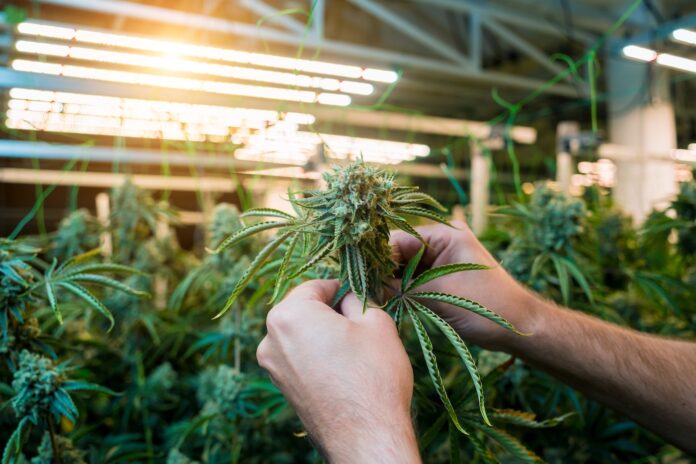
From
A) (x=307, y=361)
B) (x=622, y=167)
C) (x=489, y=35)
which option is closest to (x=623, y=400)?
(x=307, y=361)

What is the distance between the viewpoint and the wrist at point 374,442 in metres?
0.45

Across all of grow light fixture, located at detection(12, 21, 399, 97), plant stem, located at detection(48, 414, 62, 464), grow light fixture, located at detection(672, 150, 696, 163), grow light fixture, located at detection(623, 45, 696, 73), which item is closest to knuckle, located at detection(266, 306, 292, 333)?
plant stem, located at detection(48, 414, 62, 464)

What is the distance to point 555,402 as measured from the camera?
0.84 meters

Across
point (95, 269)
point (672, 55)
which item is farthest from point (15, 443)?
point (672, 55)

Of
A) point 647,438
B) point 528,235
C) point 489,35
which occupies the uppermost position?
point 489,35

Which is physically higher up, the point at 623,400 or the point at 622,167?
the point at 622,167

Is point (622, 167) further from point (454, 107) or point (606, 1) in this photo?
point (454, 107)

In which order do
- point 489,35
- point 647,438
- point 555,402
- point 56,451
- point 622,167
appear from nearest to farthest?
1. point 56,451
2. point 555,402
3. point 647,438
4. point 622,167
5. point 489,35

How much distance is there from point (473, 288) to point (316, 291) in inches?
7.5

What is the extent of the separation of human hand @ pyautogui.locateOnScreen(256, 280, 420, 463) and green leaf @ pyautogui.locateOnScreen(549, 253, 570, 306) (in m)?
0.40

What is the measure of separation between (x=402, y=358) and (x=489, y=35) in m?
5.65

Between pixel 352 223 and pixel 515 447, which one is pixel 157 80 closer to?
pixel 352 223

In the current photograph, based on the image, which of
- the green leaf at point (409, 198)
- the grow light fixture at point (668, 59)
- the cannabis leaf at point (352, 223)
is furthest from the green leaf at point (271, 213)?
the grow light fixture at point (668, 59)

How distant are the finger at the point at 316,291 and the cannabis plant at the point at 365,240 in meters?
0.01
